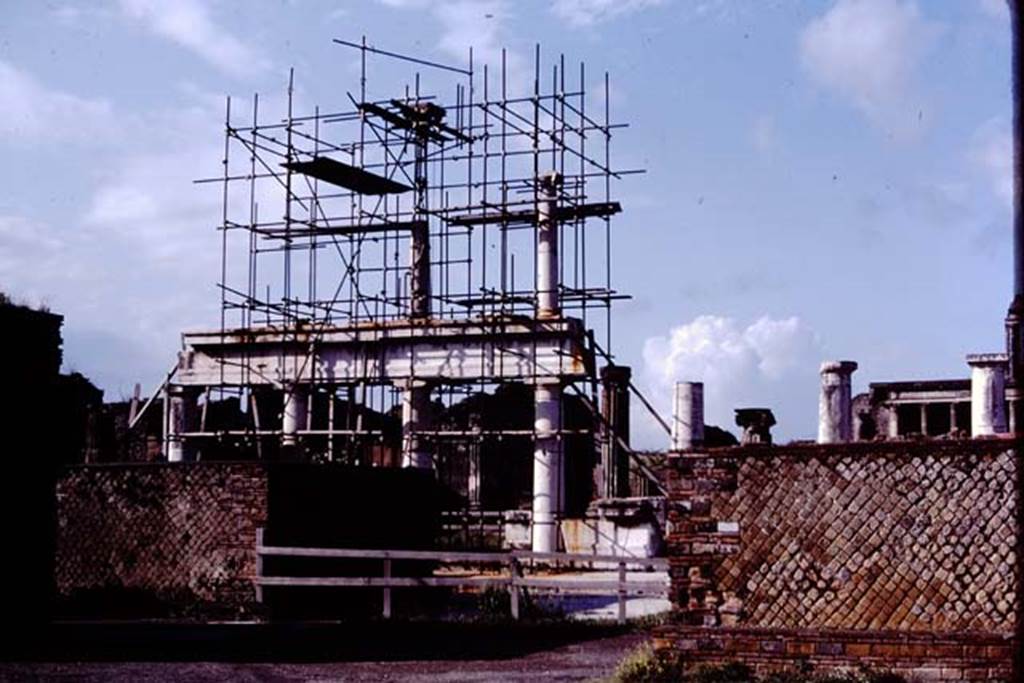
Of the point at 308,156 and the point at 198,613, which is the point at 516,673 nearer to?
the point at 198,613

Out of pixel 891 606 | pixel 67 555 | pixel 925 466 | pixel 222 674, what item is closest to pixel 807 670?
pixel 891 606

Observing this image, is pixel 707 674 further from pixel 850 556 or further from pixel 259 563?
pixel 259 563

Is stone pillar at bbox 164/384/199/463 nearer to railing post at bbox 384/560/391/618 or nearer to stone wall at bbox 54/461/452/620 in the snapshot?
stone wall at bbox 54/461/452/620

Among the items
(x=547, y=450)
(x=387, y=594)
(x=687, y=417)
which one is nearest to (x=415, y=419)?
(x=547, y=450)

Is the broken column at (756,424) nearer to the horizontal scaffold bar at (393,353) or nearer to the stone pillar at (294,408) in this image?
the horizontal scaffold bar at (393,353)

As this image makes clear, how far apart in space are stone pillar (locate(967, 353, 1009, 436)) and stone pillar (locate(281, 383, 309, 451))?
19.6 m

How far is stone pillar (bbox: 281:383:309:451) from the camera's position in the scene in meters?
33.1

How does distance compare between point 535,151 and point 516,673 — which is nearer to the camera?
point 516,673

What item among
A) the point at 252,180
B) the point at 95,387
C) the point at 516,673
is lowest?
the point at 516,673

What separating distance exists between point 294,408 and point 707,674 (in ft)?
73.1

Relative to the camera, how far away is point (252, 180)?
34156mm

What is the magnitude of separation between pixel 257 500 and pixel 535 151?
1466 centimetres

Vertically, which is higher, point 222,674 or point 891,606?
point 891,606

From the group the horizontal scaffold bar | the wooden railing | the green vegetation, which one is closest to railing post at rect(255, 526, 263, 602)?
the wooden railing
